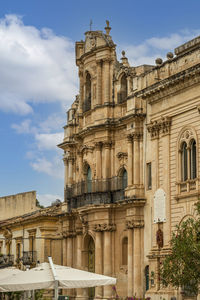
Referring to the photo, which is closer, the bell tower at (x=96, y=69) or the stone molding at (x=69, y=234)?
the bell tower at (x=96, y=69)

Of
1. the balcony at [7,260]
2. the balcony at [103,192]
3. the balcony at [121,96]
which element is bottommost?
the balcony at [7,260]

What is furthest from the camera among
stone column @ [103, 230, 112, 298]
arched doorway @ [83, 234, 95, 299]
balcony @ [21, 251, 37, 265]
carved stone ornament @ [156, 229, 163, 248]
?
balcony @ [21, 251, 37, 265]

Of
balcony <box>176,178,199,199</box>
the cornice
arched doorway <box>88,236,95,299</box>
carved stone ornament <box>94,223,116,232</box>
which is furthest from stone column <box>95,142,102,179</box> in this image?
balcony <box>176,178,199,199</box>

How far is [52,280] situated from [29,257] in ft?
102

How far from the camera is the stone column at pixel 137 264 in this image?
3291cm

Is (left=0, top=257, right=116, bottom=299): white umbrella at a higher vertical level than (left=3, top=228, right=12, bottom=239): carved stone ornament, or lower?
lower

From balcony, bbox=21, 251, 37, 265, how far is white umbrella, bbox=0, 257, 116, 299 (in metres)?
29.1

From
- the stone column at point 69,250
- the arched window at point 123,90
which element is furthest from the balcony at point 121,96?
the stone column at point 69,250

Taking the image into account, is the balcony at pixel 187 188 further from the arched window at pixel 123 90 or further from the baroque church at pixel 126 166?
the arched window at pixel 123 90

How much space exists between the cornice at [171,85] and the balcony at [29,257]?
18.0 m

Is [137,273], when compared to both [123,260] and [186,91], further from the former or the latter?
[186,91]

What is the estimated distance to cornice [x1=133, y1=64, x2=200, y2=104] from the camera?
95.0 ft

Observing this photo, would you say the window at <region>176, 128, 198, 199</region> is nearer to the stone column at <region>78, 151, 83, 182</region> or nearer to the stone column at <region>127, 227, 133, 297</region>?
the stone column at <region>127, 227, 133, 297</region>

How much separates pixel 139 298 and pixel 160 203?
4469 mm
